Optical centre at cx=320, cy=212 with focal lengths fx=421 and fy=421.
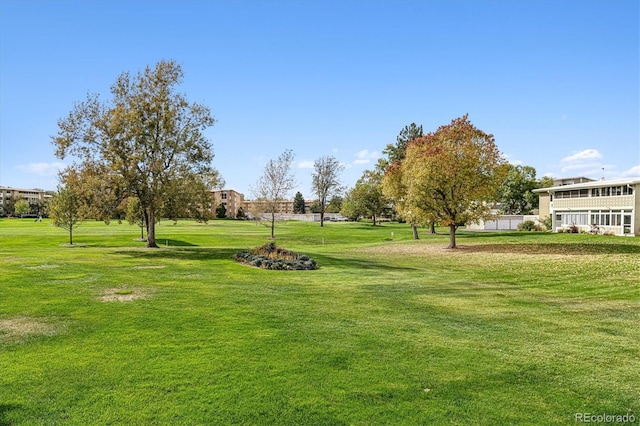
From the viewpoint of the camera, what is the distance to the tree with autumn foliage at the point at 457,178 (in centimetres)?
3130

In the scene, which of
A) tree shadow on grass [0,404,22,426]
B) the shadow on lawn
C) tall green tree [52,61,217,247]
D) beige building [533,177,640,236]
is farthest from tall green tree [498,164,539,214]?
tree shadow on grass [0,404,22,426]

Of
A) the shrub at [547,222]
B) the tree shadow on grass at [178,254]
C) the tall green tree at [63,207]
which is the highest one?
the tall green tree at [63,207]

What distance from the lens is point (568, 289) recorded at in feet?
50.3

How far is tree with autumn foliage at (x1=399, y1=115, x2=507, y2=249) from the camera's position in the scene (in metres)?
31.3

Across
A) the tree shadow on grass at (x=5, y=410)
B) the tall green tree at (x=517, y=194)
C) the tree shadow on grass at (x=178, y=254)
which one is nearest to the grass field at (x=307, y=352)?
the tree shadow on grass at (x=5, y=410)

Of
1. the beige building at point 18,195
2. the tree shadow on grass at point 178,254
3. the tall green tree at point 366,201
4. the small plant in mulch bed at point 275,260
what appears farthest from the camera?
the beige building at point 18,195

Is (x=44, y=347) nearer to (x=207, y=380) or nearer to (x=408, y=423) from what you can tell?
(x=207, y=380)

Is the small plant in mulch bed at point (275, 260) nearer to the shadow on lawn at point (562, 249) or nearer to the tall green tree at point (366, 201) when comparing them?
the shadow on lawn at point (562, 249)

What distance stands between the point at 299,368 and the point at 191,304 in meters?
5.30

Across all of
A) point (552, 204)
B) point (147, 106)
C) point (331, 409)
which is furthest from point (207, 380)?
point (552, 204)

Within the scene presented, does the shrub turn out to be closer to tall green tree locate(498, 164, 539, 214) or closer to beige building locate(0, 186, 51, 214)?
tall green tree locate(498, 164, 539, 214)

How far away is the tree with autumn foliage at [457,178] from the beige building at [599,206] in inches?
756

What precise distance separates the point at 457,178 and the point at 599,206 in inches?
984

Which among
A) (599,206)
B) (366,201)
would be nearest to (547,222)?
(599,206)
